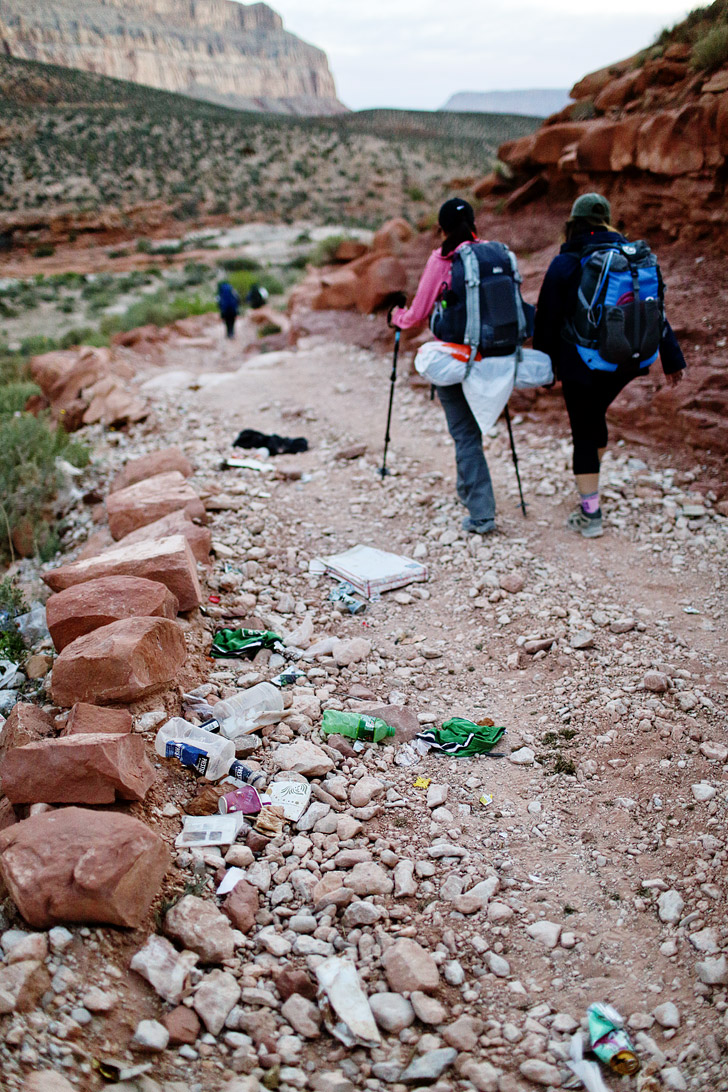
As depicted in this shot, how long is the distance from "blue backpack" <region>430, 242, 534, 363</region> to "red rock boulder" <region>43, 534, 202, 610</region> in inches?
78.9

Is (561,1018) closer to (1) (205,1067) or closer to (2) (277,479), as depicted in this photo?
(1) (205,1067)

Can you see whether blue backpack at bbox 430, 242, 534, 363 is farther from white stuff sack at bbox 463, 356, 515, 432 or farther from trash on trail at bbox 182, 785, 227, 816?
trash on trail at bbox 182, 785, 227, 816

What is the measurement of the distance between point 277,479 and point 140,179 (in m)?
35.0

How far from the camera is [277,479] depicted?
6.09 meters

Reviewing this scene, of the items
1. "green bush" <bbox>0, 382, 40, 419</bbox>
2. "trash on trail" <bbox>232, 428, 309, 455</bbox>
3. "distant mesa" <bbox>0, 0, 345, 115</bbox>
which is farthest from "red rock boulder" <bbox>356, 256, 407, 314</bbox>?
"distant mesa" <bbox>0, 0, 345, 115</bbox>

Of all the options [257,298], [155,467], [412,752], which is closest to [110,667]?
[412,752]

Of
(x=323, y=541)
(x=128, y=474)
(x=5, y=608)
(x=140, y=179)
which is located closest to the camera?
(x=5, y=608)

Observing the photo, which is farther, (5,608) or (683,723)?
(5,608)

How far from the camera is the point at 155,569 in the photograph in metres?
3.70

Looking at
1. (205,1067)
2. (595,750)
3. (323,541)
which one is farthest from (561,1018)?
(323,541)

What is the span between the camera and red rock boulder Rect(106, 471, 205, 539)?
4.82 meters

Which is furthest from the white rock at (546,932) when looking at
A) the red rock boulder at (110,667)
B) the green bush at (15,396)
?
the green bush at (15,396)

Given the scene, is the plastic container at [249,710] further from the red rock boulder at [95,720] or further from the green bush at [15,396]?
the green bush at [15,396]

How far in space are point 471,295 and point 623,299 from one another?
828mm
